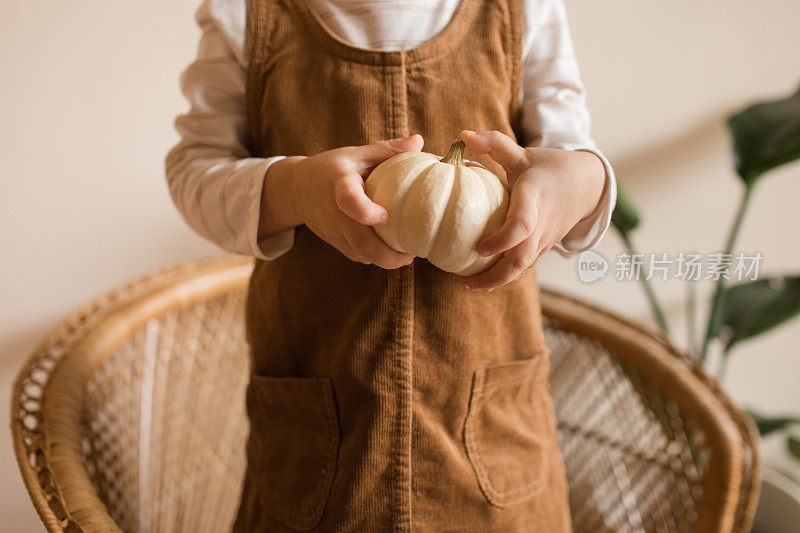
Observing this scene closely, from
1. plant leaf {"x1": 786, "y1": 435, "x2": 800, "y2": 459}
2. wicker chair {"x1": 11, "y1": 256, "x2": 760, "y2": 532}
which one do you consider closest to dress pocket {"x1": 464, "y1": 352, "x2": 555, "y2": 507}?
wicker chair {"x1": 11, "y1": 256, "x2": 760, "y2": 532}

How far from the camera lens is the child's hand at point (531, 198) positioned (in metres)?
0.31

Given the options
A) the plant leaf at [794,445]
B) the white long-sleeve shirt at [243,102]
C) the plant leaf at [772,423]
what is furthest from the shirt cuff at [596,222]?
the plant leaf at [794,445]

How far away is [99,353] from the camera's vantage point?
626 millimetres

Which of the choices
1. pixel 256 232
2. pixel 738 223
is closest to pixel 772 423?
pixel 738 223

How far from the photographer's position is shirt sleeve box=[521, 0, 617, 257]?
A: 0.45 m

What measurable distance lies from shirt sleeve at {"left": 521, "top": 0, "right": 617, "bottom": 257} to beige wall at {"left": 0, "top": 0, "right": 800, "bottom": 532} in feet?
1.25

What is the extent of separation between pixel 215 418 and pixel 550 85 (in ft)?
2.23

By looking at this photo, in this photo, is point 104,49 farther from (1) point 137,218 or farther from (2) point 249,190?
(2) point 249,190

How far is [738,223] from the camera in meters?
0.82

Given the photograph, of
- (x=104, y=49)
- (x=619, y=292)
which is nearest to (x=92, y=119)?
(x=104, y=49)

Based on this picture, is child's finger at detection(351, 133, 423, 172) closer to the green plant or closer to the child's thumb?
the child's thumb

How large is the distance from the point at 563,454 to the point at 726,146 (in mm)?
547

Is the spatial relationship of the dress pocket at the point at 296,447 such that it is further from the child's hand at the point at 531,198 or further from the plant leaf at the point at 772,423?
the plant leaf at the point at 772,423

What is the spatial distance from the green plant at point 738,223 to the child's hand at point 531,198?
346mm
